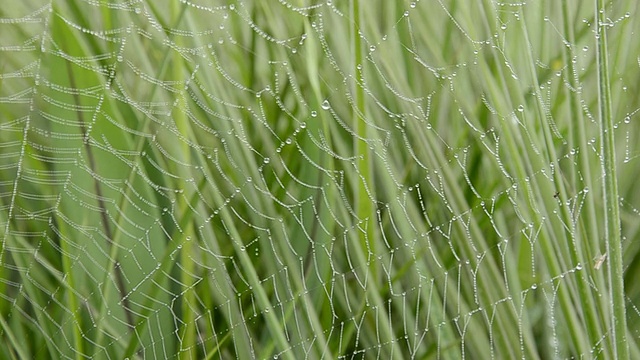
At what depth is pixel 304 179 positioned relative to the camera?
2.10ft

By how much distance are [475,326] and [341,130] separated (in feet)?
0.64

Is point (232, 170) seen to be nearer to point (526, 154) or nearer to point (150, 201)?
point (150, 201)

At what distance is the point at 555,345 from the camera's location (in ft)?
1.97

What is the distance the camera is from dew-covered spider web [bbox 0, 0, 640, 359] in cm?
60

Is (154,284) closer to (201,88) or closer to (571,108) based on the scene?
(201,88)

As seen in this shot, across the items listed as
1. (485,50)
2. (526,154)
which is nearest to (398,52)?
(485,50)

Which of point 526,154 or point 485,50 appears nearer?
point 526,154

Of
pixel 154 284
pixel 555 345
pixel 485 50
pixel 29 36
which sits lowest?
pixel 555 345

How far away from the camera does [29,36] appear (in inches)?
28.1

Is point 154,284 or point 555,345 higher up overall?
point 154,284

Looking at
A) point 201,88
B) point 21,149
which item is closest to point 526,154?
point 201,88

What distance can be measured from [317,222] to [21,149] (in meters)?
0.26

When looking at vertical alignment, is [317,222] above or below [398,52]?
below

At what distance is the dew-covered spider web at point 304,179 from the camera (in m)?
0.60
